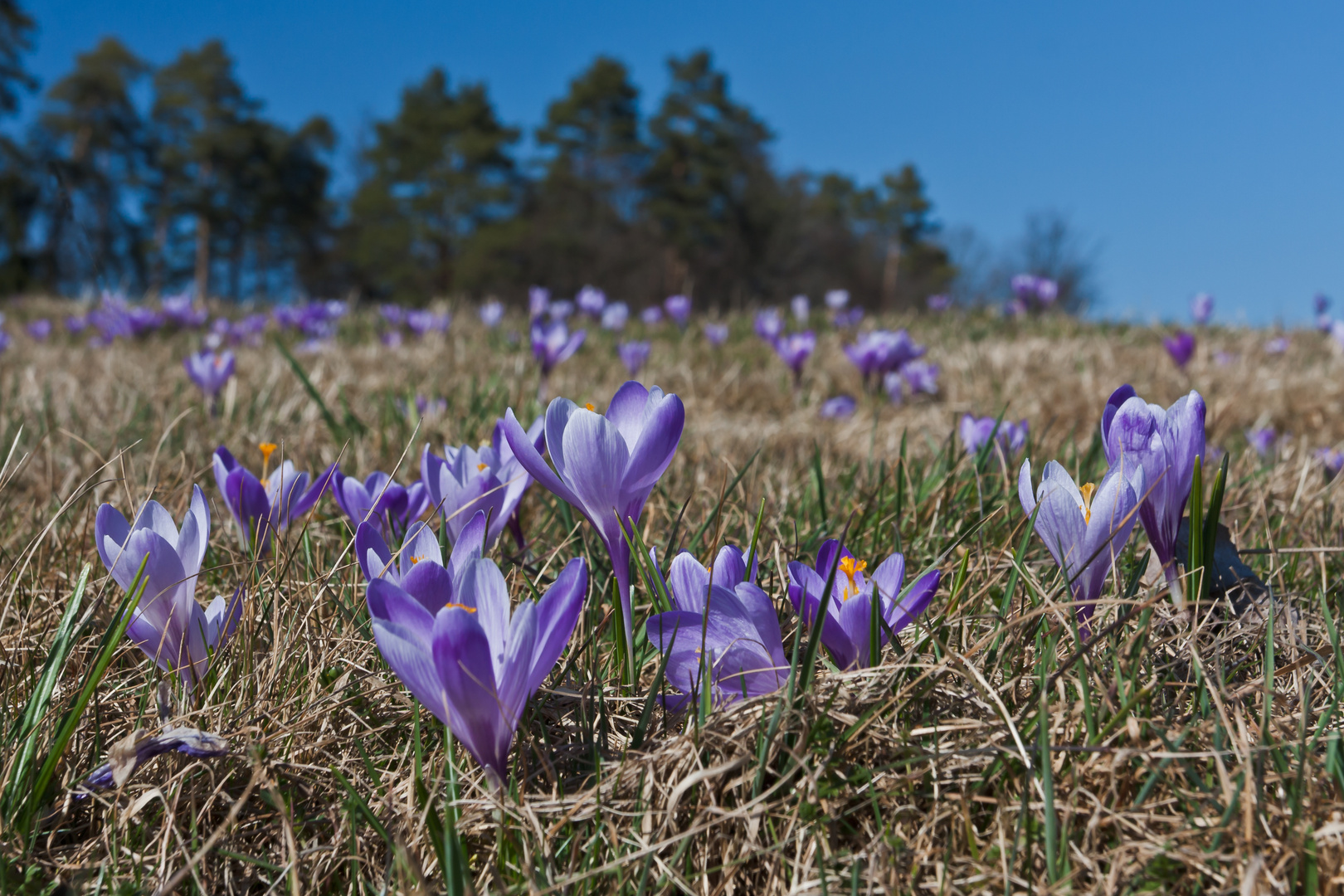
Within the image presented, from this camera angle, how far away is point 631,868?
916mm

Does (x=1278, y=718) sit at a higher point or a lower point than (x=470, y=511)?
lower

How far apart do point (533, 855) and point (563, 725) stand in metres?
0.19

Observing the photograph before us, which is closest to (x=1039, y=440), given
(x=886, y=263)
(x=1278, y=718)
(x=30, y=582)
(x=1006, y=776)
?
(x=1278, y=718)

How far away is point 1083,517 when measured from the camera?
Answer: 1.06 meters

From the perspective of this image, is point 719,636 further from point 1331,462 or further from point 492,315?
point 492,315

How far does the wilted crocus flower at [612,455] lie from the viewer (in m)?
1.02

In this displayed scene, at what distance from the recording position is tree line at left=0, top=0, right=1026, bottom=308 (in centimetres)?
3453

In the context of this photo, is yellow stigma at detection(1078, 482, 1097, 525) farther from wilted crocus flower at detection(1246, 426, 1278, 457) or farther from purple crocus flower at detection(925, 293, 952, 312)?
purple crocus flower at detection(925, 293, 952, 312)

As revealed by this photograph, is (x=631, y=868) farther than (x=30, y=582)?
No

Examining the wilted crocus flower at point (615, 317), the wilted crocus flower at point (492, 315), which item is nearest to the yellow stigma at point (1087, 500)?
the wilted crocus flower at point (615, 317)

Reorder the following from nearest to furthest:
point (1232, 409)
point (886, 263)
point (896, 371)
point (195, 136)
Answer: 1. point (1232, 409)
2. point (896, 371)
3. point (195, 136)
4. point (886, 263)

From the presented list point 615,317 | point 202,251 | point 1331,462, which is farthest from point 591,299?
point 202,251

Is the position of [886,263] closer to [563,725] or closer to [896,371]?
[896,371]

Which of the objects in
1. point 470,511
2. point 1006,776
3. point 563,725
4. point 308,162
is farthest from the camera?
point 308,162
